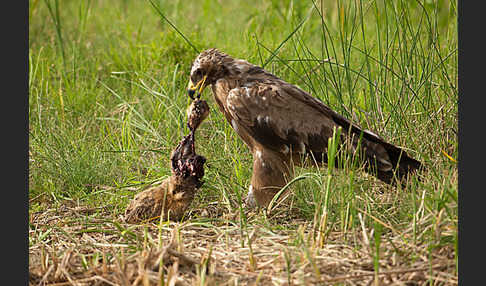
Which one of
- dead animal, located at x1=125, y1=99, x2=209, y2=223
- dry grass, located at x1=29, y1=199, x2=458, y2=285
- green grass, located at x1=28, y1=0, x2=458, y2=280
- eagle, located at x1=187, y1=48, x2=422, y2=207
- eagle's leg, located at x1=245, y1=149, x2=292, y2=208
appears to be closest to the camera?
dry grass, located at x1=29, y1=199, x2=458, y2=285

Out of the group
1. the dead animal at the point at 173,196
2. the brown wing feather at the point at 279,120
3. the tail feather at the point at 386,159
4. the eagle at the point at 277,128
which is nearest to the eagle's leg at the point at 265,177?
the eagle at the point at 277,128

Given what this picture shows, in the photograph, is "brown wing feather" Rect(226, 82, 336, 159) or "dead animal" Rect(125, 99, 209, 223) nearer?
"dead animal" Rect(125, 99, 209, 223)

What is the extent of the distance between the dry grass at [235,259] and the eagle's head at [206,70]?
959 millimetres

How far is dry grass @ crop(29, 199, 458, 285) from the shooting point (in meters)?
2.84

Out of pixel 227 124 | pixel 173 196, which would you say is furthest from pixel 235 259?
pixel 227 124

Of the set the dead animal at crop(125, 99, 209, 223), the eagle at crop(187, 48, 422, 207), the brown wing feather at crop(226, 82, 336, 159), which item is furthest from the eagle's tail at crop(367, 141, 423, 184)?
the dead animal at crop(125, 99, 209, 223)

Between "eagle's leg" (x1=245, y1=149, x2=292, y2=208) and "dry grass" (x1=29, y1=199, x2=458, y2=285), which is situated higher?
"eagle's leg" (x1=245, y1=149, x2=292, y2=208)

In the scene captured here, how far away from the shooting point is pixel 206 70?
412 cm

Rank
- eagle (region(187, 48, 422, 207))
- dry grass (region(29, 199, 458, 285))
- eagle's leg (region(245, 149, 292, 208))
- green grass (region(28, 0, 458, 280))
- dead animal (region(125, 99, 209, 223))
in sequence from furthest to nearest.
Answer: eagle's leg (region(245, 149, 292, 208)) < eagle (region(187, 48, 422, 207)) < dead animal (region(125, 99, 209, 223)) < green grass (region(28, 0, 458, 280)) < dry grass (region(29, 199, 458, 285))

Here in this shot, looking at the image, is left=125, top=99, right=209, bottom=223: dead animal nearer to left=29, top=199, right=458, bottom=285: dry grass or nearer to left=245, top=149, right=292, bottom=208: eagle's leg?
left=29, top=199, right=458, bottom=285: dry grass

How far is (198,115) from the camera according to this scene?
393 centimetres

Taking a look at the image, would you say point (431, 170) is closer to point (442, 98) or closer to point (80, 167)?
point (442, 98)

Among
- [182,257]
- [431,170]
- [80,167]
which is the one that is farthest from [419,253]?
[80,167]

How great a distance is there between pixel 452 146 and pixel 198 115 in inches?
66.9
